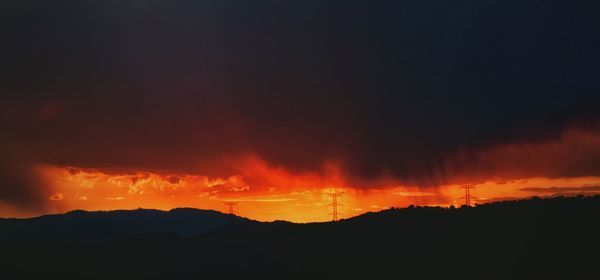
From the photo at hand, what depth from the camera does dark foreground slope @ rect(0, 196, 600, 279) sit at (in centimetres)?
9381

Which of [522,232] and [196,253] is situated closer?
[522,232]

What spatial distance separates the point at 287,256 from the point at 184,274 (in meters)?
18.1

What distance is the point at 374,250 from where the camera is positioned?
113 meters

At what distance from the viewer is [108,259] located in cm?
11900

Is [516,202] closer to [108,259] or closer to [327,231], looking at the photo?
[327,231]

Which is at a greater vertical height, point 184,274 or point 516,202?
point 516,202

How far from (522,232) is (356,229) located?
32843mm

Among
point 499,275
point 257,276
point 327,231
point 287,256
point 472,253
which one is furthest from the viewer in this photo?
point 327,231

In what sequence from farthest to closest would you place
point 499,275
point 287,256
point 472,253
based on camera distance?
1. point 287,256
2. point 472,253
3. point 499,275

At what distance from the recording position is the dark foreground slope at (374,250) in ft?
308

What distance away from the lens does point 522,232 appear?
101375 mm

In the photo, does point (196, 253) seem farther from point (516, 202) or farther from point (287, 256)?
point (516, 202)

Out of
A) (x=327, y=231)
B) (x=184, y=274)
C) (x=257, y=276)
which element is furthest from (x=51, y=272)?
(x=327, y=231)

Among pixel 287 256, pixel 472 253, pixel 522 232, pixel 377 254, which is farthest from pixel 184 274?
pixel 522 232
